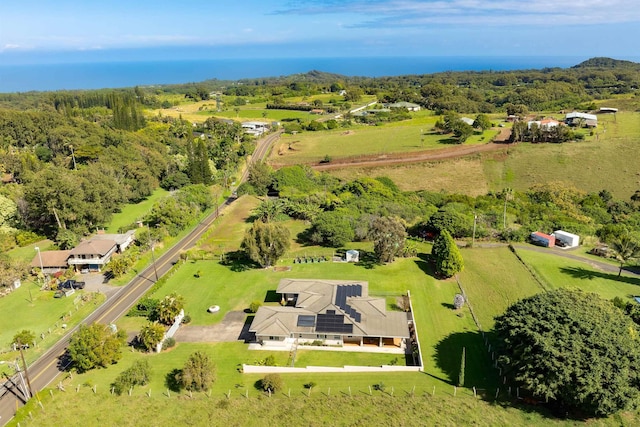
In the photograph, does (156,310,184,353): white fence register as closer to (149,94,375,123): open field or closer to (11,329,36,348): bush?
(11,329,36,348): bush

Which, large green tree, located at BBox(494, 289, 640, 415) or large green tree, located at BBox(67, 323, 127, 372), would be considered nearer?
large green tree, located at BBox(494, 289, 640, 415)

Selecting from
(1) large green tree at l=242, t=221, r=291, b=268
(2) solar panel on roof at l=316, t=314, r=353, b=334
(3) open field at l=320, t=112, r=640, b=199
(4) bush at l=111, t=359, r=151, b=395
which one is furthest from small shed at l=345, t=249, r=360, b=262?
(3) open field at l=320, t=112, r=640, b=199

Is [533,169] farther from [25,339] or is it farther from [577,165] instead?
[25,339]

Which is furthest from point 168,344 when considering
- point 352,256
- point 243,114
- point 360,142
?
point 243,114

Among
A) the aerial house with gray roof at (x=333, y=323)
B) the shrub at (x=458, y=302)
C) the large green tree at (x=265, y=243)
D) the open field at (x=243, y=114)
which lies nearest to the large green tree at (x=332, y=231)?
the large green tree at (x=265, y=243)

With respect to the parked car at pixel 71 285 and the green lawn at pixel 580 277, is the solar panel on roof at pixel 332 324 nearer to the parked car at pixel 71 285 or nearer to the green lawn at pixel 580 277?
the green lawn at pixel 580 277

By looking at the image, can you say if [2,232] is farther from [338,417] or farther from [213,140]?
[213,140]
